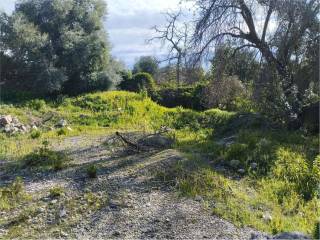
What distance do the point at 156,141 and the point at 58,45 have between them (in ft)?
31.8

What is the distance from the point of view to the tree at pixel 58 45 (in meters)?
16.9

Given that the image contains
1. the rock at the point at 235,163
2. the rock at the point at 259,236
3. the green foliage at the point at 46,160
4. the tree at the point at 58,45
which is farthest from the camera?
the tree at the point at 58,45

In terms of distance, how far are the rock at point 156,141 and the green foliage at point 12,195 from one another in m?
2.85

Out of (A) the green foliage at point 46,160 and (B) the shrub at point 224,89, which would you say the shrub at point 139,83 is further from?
(A) the green foliage at point 46,160

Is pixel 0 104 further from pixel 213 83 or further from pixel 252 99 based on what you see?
pixel 252 99

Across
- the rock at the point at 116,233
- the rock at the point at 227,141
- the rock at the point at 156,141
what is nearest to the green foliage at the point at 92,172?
the rock at the point at 116,233

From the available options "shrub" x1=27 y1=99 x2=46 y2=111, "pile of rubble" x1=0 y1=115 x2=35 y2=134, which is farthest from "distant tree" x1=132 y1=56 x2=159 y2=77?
"pile of rubble" x1=0 y1=115 x2=35 y2=134

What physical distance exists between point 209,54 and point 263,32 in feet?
4.27

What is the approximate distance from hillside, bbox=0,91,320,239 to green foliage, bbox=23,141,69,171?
2 centimetres

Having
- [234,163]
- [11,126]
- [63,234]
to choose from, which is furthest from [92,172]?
[11,126]

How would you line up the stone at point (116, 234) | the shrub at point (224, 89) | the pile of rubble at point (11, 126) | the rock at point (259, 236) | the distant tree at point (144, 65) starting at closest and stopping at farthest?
the rock at point (259, 236) → the stone at point (116, 234) → the shrub at point (224, 89) → the pile of rubble at point (11, 126) → the distant tree at point (144, 65)

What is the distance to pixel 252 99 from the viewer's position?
11172 mm

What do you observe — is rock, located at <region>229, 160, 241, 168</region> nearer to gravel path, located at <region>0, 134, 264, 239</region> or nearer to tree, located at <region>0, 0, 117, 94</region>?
gravel path, located at <region>0, 134, 264, 239</region>

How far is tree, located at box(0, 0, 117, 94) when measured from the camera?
16891 millimetres
